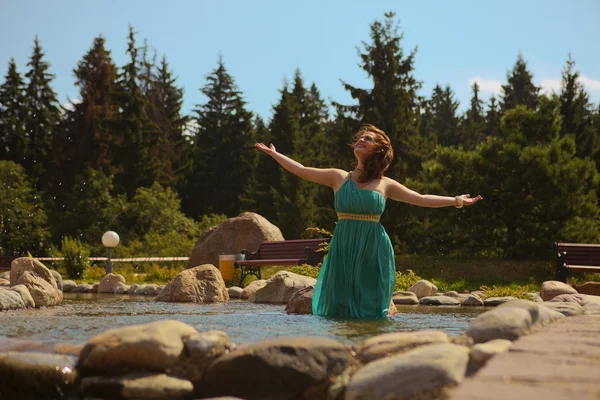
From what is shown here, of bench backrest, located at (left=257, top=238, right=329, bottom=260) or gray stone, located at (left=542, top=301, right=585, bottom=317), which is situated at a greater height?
bench backrest, located at (left=257, top=238, right=329, bottom=260)

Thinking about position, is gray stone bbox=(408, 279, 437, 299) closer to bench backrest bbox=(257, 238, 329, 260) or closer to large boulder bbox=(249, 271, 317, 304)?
large boulder bbox=(249, 271, 317, 304)

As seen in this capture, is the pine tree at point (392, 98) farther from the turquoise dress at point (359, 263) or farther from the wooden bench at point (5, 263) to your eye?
the turquoise dress at point (359, 263)

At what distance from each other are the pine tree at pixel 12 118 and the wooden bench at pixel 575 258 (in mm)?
28243

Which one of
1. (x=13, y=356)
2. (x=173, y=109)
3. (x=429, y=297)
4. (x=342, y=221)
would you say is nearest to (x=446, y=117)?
(x=173, y=109)

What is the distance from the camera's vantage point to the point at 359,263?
625 centimetres

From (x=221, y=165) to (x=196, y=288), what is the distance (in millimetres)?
28991

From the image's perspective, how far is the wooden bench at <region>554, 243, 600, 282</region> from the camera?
45.0ft

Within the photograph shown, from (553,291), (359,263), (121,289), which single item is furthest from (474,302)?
(121,289)

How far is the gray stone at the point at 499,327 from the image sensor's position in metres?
4.03

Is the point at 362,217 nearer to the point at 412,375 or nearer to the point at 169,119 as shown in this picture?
the point at 412,375

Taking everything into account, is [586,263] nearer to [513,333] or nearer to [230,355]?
[513,333]

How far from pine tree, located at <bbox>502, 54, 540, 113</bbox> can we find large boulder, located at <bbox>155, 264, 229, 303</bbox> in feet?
121

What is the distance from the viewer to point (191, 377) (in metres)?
3.83

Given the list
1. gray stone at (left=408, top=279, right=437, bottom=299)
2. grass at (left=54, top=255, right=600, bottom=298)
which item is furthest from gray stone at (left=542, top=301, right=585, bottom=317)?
grass at (left=54, top=255, right=600, bottom=298)
